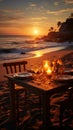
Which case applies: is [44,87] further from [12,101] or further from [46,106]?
[12,101]

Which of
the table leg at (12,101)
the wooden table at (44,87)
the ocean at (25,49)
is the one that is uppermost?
the wooden table at (44,87)

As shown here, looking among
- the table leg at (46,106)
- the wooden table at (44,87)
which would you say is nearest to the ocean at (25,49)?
the wooden table at (44,87)

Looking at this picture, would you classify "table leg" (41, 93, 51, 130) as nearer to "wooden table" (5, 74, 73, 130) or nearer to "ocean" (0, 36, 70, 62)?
"wooden table" (5, 74, 73, 130)

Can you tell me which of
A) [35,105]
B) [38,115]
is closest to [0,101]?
[35,105]

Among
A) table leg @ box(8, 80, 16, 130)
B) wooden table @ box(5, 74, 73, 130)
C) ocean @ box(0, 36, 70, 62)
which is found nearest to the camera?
wooden table @ box(5, 74, 73, 130)

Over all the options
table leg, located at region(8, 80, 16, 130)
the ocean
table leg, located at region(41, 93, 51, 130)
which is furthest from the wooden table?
the ocean

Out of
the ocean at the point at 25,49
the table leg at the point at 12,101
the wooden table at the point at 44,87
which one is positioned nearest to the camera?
the wooden table at the point at 44,87

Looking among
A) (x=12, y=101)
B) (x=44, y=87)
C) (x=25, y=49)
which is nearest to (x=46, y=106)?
(x=44, y=87)

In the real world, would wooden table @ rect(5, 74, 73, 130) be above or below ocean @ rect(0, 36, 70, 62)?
above

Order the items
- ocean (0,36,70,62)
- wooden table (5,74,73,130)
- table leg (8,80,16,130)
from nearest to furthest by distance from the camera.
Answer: wooden table (5,74,73,130), table leg (8,80,16,130), ocean (0,36,70,62)

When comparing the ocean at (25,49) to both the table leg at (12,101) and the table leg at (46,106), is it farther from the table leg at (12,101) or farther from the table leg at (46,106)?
the table leg at (46,106)

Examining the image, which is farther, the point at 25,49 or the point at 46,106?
the point at 25,49

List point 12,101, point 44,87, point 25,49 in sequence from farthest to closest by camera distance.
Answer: point 25,49, point 12,101, point 44,87

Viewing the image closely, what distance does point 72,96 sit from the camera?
483 cm
